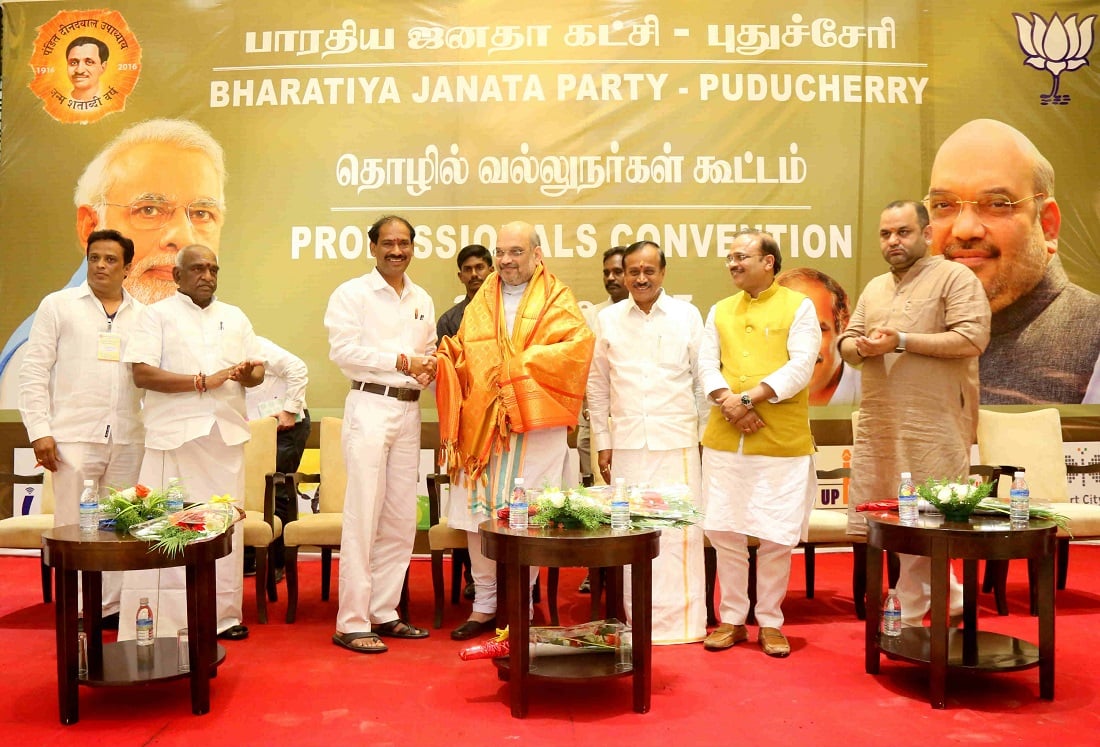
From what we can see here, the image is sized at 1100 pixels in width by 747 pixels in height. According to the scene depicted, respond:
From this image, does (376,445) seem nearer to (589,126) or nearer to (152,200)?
(589,126)

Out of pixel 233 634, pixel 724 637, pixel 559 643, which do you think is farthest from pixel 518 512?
pixel 233 634

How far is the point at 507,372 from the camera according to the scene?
14.4ft

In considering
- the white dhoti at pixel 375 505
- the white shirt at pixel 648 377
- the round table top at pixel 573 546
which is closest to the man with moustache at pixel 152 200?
the white dhoti at pixel 375 505

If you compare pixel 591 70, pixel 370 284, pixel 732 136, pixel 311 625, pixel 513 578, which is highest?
pixel 591 70

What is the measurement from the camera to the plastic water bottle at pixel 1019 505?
351 cm

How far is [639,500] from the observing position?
3680 mm

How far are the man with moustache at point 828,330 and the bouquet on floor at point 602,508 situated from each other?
330 centimetres

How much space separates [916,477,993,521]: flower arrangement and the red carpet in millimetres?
651

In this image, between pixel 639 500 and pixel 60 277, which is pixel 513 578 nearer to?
pixel 639 500

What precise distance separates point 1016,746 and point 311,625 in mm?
3179

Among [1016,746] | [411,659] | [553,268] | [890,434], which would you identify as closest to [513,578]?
[411,659]

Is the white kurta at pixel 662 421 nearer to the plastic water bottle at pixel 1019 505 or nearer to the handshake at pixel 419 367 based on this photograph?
the handshake at pixel 419 367

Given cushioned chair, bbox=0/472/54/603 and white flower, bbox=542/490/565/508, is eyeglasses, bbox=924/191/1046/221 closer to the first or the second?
white flower, bbox=542/490/565/508

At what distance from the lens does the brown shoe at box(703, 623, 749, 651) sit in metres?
4.26
